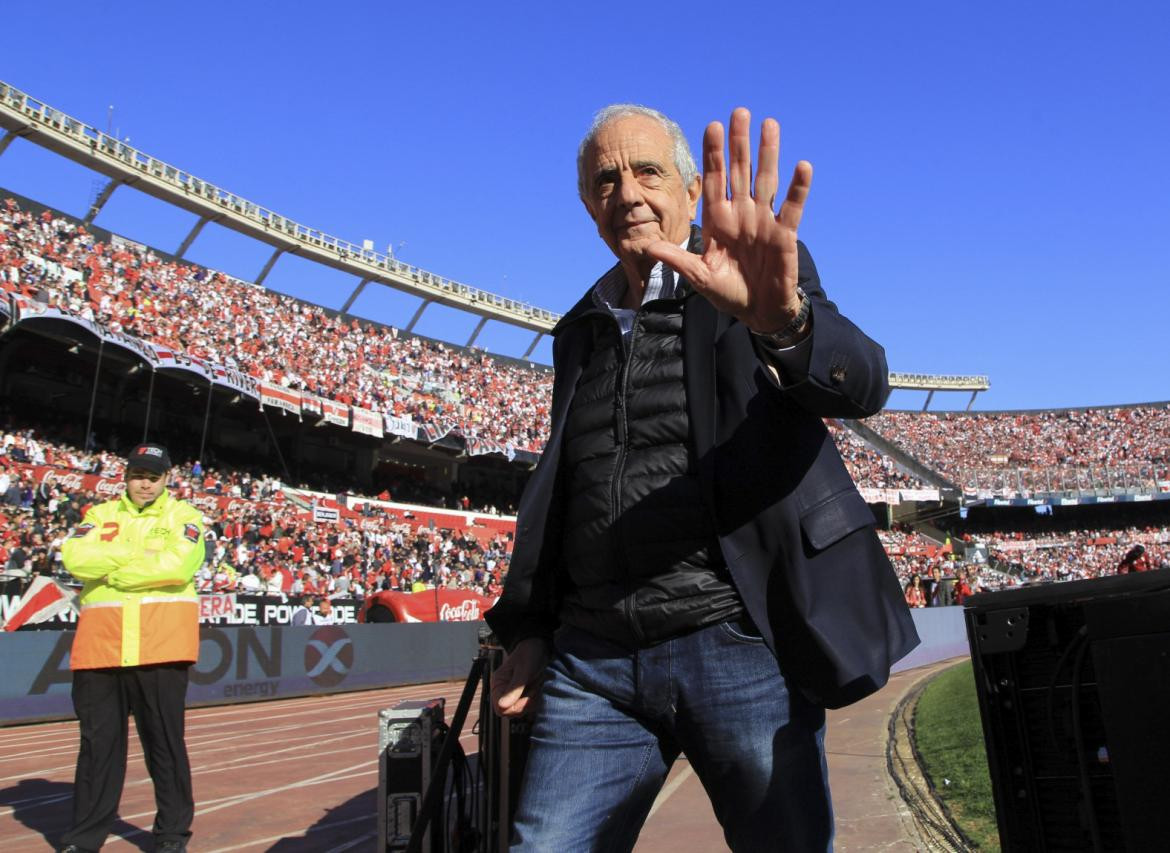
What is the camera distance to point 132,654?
4.14 m

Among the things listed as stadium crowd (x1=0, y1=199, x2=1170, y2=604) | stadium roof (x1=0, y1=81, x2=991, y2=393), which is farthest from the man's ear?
stadium roof (x1=0, y1=81, x2=991, y2=393)

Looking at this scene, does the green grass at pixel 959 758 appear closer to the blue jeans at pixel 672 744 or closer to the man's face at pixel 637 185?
the blue jeans at pixel 672 744

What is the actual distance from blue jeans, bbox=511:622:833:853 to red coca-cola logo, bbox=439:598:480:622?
16.8 meters

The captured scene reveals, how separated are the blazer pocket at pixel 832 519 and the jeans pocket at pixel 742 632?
200mm

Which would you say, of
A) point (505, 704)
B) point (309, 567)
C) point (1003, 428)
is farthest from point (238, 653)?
point (1003, 428)

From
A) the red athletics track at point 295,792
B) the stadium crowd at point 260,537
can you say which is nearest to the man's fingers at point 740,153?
the red athletics track at point 295,792

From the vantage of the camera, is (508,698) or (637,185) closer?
(637,185)

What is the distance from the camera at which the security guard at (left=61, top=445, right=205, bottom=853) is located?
410cm

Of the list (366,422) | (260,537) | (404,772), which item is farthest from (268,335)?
(404,772)

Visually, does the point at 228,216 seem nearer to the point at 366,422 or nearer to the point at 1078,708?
the point at 366,422

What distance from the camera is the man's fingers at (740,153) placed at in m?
1.49

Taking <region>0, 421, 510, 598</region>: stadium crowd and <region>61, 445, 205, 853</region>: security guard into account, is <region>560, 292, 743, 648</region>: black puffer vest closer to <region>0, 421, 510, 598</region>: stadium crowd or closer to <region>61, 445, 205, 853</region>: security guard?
<region>61, 445, 205, 853</region>: security guard

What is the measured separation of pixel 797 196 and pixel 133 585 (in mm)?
3799

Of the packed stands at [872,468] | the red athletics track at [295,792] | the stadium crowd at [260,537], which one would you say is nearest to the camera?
the red athletics track at [295,792]
